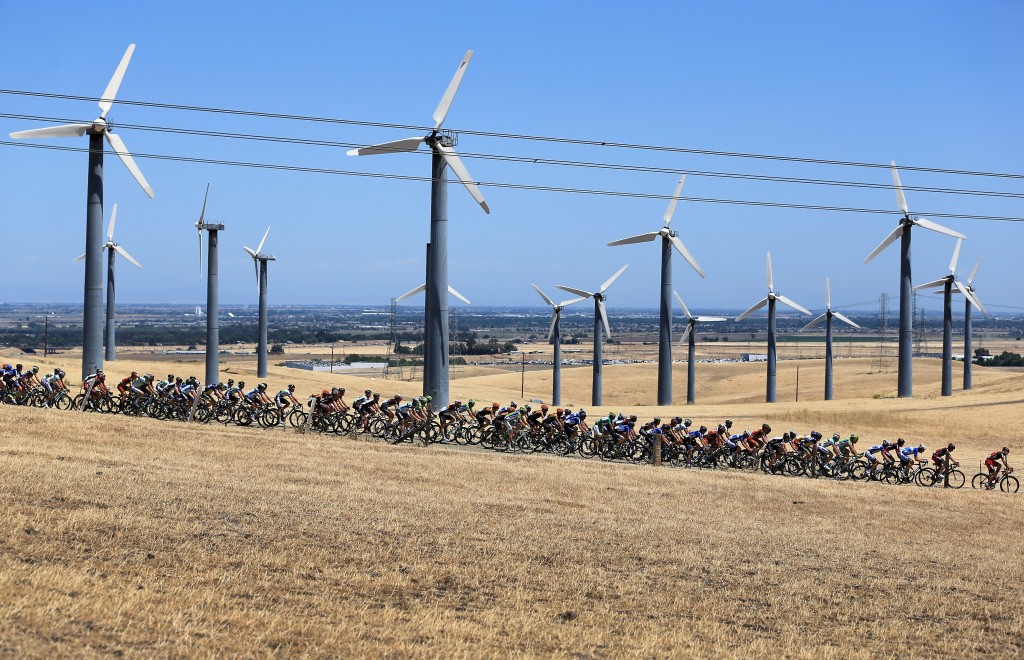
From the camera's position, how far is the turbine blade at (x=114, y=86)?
38.2 metres

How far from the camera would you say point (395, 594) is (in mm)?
13461

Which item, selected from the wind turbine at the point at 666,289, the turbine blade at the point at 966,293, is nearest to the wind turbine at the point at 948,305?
the turbine blade at the point at 966,293

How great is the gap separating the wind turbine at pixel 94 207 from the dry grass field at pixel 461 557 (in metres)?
8.99

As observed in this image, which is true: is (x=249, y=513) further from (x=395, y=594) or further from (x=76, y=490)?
(x=395, y=594)

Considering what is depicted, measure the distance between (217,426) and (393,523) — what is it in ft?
56.9

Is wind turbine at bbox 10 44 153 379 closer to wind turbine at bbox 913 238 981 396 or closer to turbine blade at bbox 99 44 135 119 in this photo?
turbine blade at bbox 99 44 135 119

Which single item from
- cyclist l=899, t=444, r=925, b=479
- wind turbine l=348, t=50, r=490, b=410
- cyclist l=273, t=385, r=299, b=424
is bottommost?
cyclist l=899, t=444, r=925, b=479

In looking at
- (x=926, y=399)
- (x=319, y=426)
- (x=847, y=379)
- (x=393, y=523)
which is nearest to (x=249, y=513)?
(x=393, y=523)

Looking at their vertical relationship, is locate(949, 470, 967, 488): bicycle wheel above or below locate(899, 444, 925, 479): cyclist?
below

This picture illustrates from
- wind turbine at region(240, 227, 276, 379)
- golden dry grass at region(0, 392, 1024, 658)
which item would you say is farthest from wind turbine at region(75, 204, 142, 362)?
golden dry grass at region(0, 392, 1024, 658)

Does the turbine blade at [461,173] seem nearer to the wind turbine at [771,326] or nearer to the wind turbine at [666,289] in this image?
the wind turbine at [666,289]

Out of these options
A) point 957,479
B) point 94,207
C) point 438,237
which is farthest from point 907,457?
point 94,207

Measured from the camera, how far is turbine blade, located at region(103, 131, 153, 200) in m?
38.1

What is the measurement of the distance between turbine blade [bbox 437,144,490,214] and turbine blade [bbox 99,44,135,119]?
12.5 meters
